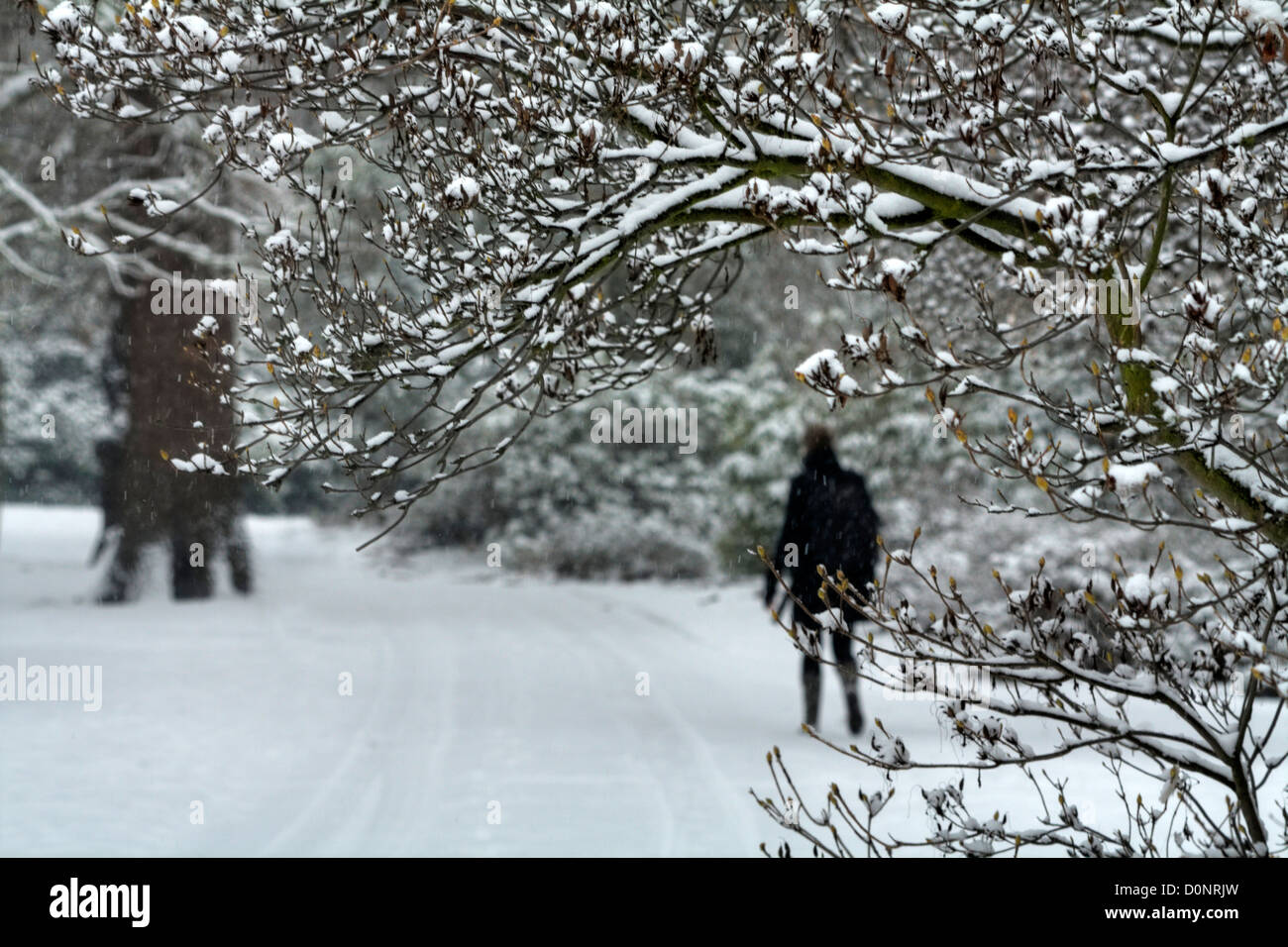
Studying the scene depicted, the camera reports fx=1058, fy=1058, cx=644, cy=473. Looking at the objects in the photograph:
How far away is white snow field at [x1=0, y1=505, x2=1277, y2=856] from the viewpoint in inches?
246

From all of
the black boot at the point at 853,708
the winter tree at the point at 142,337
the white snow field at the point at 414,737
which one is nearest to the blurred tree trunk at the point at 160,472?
the winter tree at the point at 142,337

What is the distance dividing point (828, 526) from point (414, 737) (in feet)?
12.3

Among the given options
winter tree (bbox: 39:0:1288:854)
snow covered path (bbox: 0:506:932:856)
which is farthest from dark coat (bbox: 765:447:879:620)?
winter tree (bbox: 39:0:1288:854)

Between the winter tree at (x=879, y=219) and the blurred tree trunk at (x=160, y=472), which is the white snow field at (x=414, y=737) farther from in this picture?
the winter tree at (x=879, y=219)

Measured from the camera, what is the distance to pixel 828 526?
765 cm

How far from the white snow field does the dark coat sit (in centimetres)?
105

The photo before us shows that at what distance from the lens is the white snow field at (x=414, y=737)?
20.5ft

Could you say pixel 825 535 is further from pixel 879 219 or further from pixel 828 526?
pixel 879 219

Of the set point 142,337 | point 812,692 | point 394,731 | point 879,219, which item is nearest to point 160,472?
point 142,337

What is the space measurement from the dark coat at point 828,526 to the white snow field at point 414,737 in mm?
1047

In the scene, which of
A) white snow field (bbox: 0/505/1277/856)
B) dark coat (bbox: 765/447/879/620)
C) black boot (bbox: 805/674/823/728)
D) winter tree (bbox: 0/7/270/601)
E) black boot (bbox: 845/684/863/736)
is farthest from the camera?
winter tree (bbox: 0/7/270/601)

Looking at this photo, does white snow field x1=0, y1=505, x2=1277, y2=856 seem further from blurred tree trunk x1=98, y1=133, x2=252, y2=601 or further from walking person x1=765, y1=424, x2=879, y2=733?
blurred tree trunk x1=98, y1=133, x2=252, y2=601
